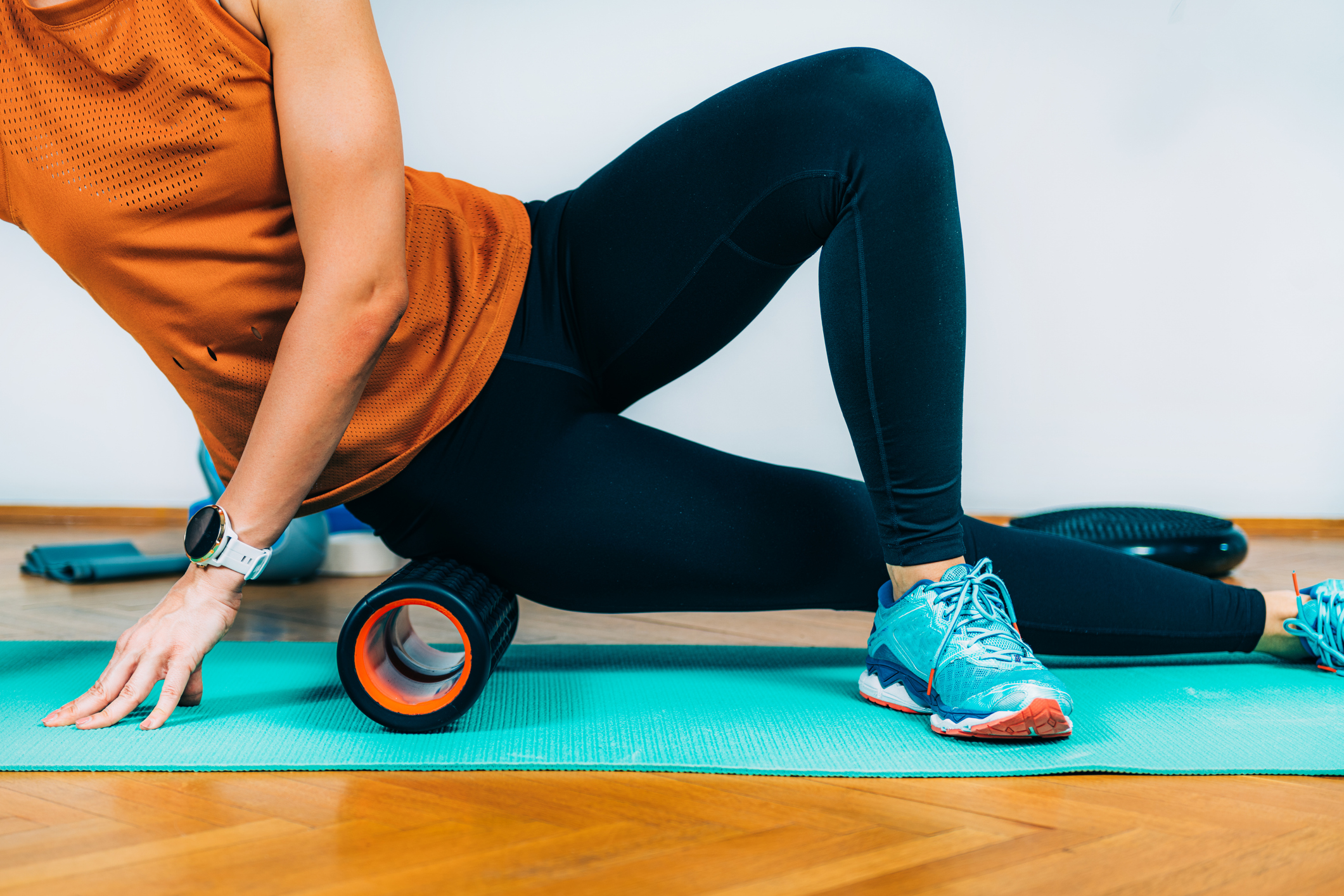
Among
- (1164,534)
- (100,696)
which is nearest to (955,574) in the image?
(100,696)

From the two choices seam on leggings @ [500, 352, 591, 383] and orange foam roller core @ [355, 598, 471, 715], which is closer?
orange foam roller core @ [355, 598, 471, 715]

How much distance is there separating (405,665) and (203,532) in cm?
25

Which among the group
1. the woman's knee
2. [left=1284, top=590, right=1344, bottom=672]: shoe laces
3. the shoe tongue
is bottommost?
the shoe tongue

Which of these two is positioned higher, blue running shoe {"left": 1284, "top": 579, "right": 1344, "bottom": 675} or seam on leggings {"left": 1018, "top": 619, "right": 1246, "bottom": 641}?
blue running shoe {"left": 1284, "top": 579, "right": 1344, "bottom": 675}

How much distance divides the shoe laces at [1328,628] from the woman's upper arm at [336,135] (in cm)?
102

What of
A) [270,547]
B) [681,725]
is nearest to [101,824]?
[270,547]

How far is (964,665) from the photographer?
0.79 m

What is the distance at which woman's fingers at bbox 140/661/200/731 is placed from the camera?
0.76 meters

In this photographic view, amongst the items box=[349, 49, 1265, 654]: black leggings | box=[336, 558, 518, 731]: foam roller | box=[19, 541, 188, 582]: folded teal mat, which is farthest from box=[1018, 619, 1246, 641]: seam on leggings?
box=[19, 541, 188, 582]: folded teal mat

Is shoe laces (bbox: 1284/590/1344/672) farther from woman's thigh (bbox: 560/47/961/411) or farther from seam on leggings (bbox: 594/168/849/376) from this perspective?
seam on leggings (bbox: 594/168/849/376)

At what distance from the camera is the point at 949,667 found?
0.80m

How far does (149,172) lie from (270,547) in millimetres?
303

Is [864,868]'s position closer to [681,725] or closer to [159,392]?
[681,725]

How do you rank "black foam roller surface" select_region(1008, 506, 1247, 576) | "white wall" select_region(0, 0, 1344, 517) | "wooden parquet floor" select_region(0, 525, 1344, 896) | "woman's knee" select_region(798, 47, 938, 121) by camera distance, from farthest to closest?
"white wall" select_region(0, 0, 1344, 517)
"black foam roller surface" select_region(1008, 506, 1247, 576)
"woman's knee" select_region(798, 47, 938, 121)
"wooden parquet floor" select_region(0, 525, 1344, 896)
